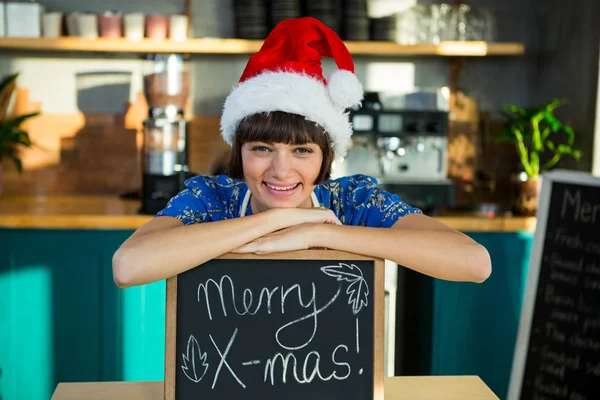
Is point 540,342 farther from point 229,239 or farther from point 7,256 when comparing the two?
point 7,256

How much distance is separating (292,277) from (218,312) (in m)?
0.14

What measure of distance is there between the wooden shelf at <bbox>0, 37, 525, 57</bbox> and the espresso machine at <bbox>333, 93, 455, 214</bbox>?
24 centimetres

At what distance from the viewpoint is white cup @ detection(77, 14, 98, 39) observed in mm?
3121

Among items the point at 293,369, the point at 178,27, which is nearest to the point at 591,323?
the point at 293,369

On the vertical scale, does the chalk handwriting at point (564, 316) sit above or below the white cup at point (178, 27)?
below

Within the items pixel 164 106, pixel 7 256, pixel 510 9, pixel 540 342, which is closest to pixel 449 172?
pixel 510 9

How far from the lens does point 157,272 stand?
1.25 m

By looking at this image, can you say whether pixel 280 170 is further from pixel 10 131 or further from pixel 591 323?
pixel 10 131

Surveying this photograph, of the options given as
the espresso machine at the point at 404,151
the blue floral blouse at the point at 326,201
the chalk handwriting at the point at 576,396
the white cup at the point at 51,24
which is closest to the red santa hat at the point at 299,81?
the blue floral blouse at the point at 326,201

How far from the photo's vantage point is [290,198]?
1416 millimetres

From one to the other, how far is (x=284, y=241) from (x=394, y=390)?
42 cm

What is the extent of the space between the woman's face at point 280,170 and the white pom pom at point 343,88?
4.9 inches

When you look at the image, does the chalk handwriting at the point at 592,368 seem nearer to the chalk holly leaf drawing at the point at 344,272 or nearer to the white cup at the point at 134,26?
the chalk holly leaf drawing at the point at 344,272

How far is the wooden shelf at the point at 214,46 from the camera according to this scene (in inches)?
121
